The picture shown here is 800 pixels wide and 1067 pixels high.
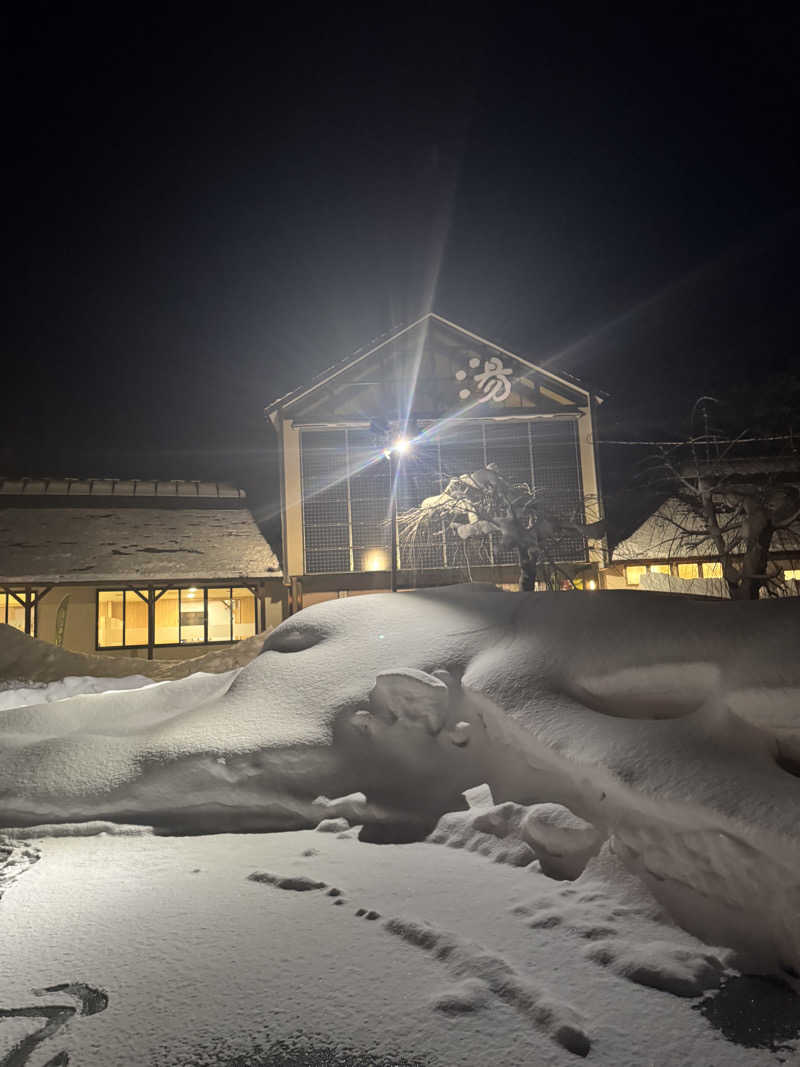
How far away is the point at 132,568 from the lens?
50.9 ft

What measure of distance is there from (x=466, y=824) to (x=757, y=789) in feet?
5.05

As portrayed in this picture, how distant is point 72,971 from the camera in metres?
2.34

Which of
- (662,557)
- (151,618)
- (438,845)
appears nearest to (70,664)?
(151,618)

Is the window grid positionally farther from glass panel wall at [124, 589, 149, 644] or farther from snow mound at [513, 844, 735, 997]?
snow mound at [513, 844, 735, 997]

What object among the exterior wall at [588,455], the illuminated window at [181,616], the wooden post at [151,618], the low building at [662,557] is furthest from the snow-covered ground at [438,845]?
the illuminated window at [181,616]

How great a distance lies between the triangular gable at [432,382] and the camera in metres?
16.7

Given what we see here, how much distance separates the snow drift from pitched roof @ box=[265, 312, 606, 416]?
11.9 metres

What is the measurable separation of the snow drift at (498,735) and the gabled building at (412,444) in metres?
10.7

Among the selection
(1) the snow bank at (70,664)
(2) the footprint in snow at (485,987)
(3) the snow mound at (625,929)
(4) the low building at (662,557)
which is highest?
(4) the low building at (662,557)

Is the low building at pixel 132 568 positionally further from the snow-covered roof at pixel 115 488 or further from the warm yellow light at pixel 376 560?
the warm yellow light at pixel 376 560

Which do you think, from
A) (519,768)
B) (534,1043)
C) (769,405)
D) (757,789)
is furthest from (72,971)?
(769,405)

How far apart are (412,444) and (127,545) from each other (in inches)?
298

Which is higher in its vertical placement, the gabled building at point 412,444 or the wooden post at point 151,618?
the gabled building at point 412,444

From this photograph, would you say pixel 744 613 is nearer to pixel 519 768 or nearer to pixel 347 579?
pixel 519 768
